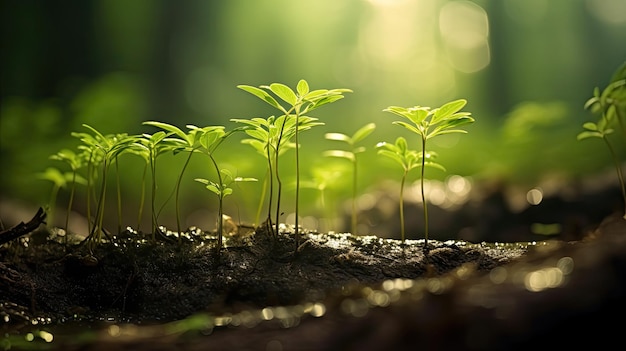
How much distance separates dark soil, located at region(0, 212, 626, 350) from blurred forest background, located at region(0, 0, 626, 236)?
2.78 feet

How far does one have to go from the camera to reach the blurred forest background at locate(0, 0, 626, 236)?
294 inches

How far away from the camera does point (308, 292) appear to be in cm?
187

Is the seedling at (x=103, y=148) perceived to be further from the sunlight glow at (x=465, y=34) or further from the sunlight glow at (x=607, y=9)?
the sunlight glow at (x=607, y=9)

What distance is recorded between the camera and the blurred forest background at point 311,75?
7461 millimetres

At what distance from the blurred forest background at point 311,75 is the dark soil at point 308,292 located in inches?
33.4

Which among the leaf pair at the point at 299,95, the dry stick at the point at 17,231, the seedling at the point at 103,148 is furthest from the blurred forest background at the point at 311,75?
the dry stick at the point at 17,231

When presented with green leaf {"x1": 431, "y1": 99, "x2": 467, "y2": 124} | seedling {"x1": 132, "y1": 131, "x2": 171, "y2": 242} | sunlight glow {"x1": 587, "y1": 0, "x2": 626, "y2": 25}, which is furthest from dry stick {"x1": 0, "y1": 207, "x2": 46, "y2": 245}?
sunlight glow {"x1": 587, "y1": 0, "x2": 626, "y2": 25}

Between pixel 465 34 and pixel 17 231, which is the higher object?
pixel 465 34

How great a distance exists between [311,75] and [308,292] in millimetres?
18445

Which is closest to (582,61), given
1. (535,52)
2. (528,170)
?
(535,52)

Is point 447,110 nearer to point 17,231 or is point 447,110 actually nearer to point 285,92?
point 285,92

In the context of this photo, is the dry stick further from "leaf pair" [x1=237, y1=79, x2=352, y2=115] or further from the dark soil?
"leaf pair" [x1=237, y1=79, x2=352, y2=115]

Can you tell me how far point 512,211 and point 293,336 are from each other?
4028mm

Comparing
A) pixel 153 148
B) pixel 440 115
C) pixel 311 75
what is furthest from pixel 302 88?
pixel 311 75
